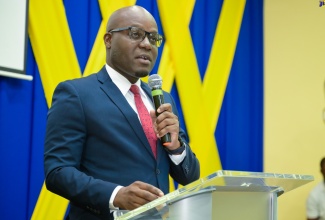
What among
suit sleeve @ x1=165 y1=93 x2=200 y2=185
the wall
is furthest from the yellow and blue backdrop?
suit sleeve @ x1=165 y1=93 x2=200 y2=185

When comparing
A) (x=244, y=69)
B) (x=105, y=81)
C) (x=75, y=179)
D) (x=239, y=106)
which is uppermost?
(x=244, y=69)

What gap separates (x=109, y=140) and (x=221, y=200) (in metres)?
0.76

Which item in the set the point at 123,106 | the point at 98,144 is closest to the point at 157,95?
the point at 123,106

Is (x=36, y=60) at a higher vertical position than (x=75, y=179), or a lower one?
higher

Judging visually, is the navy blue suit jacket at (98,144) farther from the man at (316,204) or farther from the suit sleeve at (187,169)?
the man at (316,204)

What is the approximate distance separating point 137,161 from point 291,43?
133 inches

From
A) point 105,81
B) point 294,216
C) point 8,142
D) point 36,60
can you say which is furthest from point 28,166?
point 294,216

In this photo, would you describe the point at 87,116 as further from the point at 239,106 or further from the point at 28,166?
the point at 239,106

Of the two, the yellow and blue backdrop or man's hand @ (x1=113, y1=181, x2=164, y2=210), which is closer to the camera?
man's hand @ (x1=113, y1=181, x2=164, y2=210)

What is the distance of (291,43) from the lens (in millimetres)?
4750

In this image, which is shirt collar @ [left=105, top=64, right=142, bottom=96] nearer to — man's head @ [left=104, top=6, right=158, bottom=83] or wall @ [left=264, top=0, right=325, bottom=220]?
man's head @ [left=104, top=6, right=158, bottom=83]

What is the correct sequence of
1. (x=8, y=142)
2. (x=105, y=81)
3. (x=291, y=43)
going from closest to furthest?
(x=105, y=81) → (x=8, y=142) → (x=291, y=43)

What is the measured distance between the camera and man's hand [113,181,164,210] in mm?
1342

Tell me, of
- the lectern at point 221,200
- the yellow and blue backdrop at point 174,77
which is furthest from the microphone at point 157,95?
the yellow and blue backdrop at point 174,77
